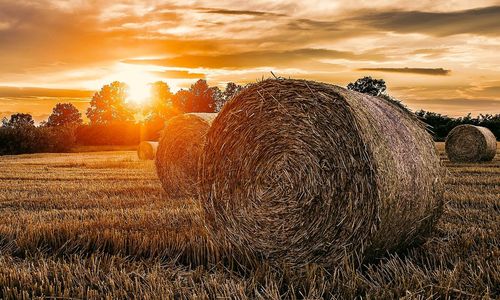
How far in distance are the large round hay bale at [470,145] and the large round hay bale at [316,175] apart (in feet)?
42.3

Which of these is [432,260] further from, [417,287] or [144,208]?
[144,208]

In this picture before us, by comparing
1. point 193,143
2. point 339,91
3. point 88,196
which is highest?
point 339,91

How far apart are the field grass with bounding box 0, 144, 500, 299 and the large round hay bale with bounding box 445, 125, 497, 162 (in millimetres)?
10183

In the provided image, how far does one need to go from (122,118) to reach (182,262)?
247 ft

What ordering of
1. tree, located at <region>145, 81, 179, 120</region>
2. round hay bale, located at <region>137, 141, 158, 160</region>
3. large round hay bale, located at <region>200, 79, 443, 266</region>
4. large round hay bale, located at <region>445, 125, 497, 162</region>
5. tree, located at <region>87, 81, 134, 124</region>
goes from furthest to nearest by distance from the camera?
tree, located at <region>87, 81, 134, 124</region>, tree, located at <region>145, 81, 179, 120</region>, round hay bale, located at <region>137, 141, 158, 160</region>, large round hay bale, located at <region>445, 125, 497, 162</region>, large round hay bale, located at <region>200, 79, 443, 266</region>

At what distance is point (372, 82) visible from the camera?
185ft

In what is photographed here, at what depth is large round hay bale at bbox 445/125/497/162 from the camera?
17734mm

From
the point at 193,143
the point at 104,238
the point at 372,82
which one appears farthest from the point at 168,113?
the point at 104,238

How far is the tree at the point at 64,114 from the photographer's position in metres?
82.1

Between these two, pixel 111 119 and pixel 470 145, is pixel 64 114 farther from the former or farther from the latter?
pixel 470 145

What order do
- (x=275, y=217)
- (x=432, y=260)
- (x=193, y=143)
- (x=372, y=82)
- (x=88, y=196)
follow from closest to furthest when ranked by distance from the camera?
(x=432, y=260) < (x=275, y=217) < (x=88, y=196) < (x=193, y=143) < (x=372, y=82)

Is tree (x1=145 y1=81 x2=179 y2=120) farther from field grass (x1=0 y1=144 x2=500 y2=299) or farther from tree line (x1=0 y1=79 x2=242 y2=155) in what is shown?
field grass (x1=0 y1=144 x2=500 y2=299)

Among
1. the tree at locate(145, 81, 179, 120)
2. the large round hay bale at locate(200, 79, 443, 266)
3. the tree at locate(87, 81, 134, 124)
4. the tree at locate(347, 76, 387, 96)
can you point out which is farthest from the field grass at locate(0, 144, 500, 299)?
the tree at locate(87, 81, 134, 124)

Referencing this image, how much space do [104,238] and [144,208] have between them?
2232 mm
